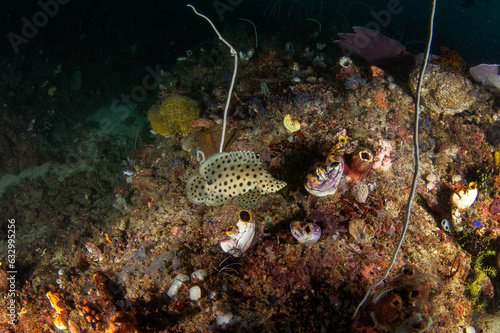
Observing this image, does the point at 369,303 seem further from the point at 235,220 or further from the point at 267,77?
the point at 267,77

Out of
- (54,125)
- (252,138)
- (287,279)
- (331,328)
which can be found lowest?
(54,125)

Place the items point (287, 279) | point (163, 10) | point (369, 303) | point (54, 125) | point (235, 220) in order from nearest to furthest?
point (369, 303), point (287, 279), point (235, 220), point (54, 125), point (163, 10)

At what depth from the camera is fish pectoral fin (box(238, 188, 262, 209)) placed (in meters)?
3.34

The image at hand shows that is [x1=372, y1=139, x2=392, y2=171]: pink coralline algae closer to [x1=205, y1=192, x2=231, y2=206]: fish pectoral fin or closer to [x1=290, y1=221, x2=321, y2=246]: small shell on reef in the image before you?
[x1=290, y1=221, x2=321, y2=246]: small shell on reef

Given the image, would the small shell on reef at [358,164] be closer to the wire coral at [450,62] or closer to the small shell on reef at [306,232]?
the small shell on reef at [306,232]

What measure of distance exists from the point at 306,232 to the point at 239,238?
107cm

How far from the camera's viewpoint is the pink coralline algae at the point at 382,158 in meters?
4.01

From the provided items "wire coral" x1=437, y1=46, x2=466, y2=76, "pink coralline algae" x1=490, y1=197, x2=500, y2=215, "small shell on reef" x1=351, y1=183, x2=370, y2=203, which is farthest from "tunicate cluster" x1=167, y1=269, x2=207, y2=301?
"wire coral" x1=437, y1=46, x2=466, y2=76

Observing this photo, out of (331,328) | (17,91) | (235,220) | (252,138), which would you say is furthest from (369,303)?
(17,91)

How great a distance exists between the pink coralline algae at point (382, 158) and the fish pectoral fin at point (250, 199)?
Answer: 6.98ft

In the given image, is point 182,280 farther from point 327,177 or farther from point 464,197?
point 464,197

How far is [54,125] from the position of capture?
11.3 m

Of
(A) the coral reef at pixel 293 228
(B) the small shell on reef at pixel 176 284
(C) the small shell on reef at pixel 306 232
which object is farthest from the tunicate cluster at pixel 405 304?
(B) the small shell on reef at pixel 176 284

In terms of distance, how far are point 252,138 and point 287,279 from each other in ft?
8.15
